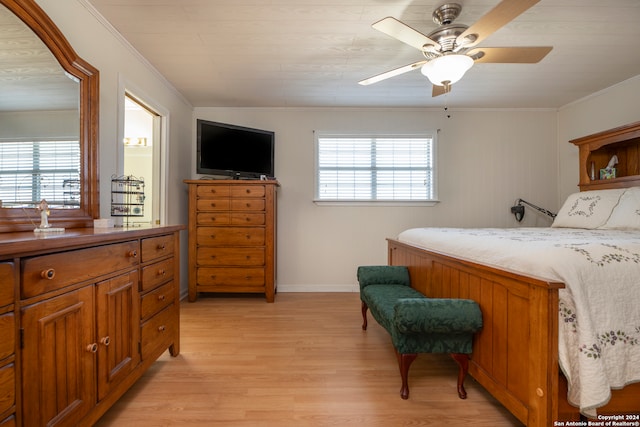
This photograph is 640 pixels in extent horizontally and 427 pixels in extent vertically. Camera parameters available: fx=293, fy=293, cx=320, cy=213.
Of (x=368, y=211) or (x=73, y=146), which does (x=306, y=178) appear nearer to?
(x=368, y=211)

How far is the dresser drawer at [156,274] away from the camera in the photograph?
168cm

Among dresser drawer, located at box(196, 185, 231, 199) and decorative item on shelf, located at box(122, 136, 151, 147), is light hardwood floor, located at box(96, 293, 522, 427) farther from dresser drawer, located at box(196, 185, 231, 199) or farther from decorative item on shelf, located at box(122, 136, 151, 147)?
decorative item on shelf, located at box(122, 136, 151, 147)

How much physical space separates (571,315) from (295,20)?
7.88 feet

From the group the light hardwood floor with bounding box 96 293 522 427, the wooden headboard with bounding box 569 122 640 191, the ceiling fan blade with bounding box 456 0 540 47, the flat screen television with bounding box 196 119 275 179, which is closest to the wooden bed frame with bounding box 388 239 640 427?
the light hardwood floor with bounding box 96 293 522 427

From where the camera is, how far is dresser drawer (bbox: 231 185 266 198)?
3428 millimetres

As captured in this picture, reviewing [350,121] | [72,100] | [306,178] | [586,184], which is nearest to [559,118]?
[586,184]

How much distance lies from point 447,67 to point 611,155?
115 inches

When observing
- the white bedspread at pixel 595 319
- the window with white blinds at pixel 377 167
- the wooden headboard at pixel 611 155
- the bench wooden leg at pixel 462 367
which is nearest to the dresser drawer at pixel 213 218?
the window with white blinds at pixel 377 167

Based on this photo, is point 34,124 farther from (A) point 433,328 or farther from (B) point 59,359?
(A) point 433,328

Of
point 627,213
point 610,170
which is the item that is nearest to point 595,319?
point 627,213

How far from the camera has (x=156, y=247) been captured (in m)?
1.80

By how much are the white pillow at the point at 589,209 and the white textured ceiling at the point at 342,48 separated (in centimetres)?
125

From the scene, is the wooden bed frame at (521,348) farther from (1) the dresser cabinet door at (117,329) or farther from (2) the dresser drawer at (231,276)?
(2) the dresser drawer at (231,276)

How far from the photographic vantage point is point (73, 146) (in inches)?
71.2
